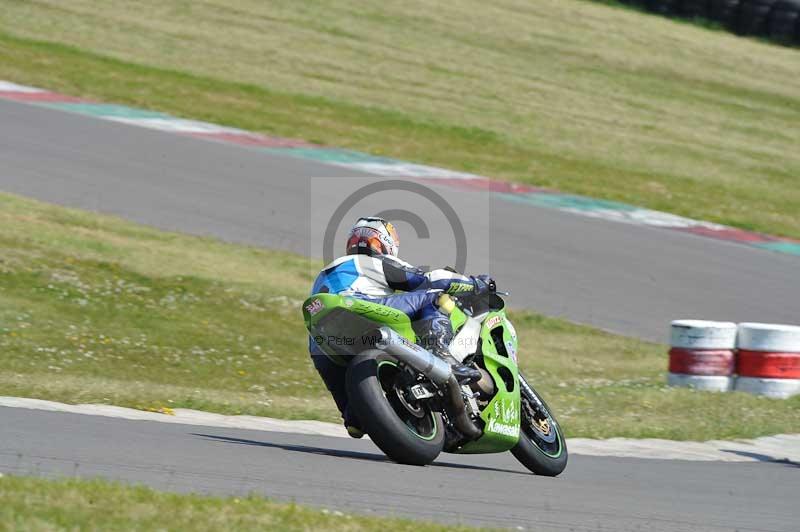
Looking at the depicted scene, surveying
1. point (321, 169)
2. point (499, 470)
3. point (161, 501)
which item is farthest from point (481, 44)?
point (161, 501)

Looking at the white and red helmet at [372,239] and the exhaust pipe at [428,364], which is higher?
the white and red helmet at [372,239]

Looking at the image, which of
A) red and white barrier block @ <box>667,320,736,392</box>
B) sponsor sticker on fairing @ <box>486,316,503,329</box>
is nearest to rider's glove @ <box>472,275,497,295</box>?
sponsor sticker on fairing @ <box>486,316,503,329</box>

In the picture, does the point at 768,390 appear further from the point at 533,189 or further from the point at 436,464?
the point at 533,189

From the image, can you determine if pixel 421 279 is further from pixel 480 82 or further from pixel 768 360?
pixel 480 82

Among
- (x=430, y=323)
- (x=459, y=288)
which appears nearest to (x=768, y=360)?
(x=459, y=288)

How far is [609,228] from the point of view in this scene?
1880 cm

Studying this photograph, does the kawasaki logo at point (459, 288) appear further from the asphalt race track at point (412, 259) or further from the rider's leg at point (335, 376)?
the asphalt race track at point (412, 259)

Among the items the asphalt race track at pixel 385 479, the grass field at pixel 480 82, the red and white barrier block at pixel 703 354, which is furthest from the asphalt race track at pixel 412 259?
the grass field at pixel 480 82

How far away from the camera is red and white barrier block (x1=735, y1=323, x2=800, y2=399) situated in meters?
12.2

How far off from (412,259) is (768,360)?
17.4 feet

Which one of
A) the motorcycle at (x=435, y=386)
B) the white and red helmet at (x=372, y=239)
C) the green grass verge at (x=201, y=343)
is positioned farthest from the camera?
the green grass verge at (x=201, y=343)

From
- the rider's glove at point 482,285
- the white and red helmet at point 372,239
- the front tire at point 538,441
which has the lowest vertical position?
the front tire at point 538,441

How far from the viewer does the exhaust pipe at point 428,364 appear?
22.8 feet

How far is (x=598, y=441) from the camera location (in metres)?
9.95
